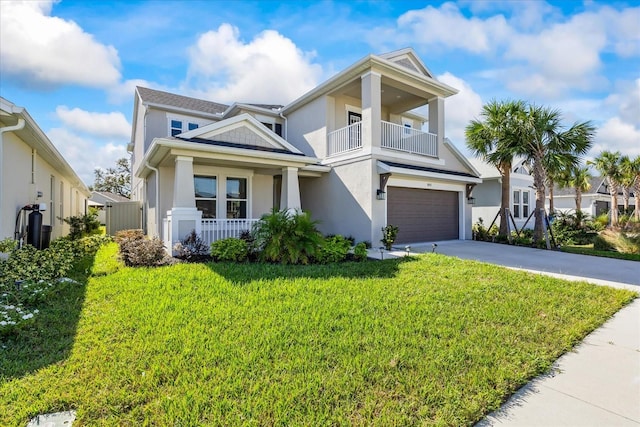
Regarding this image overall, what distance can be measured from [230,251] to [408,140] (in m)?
8.87

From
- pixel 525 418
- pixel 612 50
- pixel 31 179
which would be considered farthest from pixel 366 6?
pixel 31 179

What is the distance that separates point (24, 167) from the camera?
9.32m

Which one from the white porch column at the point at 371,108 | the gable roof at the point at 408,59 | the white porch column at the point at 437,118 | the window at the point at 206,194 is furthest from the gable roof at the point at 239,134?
the white porch column at the point at 437,118

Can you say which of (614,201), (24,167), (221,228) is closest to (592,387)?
(221,228)

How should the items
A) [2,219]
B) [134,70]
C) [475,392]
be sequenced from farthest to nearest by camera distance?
[134,70] < [2,219] < [475,392]

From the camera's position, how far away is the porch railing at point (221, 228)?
392 inches

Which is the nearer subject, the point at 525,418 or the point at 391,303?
the point at 525,418

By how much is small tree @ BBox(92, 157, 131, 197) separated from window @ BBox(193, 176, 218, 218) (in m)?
54.2

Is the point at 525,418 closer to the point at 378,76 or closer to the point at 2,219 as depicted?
the point at 2,219

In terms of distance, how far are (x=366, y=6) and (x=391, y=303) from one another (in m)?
8.32

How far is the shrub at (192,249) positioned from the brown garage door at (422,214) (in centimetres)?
697

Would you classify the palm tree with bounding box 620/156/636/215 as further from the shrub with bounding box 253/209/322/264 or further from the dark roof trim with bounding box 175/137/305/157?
the shrub with bounding box 253/209/322/264

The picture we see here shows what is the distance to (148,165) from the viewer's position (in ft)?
38.9

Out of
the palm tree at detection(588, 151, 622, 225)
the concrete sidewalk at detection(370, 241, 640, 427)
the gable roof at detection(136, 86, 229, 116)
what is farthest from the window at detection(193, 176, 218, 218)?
the palm tree at detection(588, 151, 622, 225)
